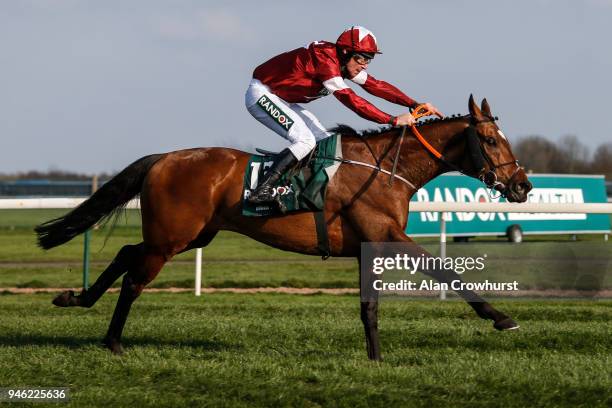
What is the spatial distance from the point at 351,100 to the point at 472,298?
60.1 inches

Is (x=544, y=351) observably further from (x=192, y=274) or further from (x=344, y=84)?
(x=192, y=274)

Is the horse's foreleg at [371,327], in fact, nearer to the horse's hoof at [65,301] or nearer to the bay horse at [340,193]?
the bay horse at [340,193]

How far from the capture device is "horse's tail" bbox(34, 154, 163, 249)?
6.96 meters

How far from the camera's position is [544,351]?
6.50m

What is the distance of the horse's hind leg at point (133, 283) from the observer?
6582 mm

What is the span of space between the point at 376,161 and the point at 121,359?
2171 millimetres

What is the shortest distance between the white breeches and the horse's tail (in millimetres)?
845

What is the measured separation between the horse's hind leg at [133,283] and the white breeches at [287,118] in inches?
48.6

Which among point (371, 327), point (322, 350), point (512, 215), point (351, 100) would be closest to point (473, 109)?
point (351, 100)

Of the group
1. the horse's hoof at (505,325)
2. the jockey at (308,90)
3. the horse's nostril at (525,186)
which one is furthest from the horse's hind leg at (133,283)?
the horse's nostril at (525,186)

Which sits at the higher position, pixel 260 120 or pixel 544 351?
pixel 260 120

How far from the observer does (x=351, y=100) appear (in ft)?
20.2

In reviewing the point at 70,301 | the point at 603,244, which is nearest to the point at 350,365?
the point at 70,301

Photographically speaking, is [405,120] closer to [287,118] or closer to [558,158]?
[287,118]
